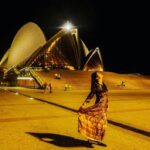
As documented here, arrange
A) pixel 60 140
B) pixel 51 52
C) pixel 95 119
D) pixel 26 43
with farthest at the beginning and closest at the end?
pixel 26 43
pixel 51 52
pixel 60 140
pixel 95 119

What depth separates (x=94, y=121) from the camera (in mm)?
5918

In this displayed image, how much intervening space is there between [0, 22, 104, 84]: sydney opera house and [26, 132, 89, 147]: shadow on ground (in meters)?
45.4

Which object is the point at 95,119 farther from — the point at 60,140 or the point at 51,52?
the point at 51,52

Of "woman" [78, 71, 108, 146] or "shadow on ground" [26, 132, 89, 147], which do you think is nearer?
"woman" [78, 71, 108, 146]

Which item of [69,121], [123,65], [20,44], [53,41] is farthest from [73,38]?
[69,121]

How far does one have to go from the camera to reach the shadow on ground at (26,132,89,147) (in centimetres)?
602

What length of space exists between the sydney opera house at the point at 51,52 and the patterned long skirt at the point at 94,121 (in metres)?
46.3

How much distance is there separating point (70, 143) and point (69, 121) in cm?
299

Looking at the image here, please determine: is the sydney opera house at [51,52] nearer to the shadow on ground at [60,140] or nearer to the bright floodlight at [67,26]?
the bright floodlight at [67,26]

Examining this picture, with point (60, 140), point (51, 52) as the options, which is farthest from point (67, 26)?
point (60, 140)

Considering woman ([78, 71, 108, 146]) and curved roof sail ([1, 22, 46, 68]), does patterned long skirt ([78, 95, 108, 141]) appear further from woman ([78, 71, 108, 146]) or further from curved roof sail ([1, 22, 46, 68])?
curved roof sail ([1, 22, 46, 68])

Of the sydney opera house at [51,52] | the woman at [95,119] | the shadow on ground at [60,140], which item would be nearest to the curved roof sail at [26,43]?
the sydney opera house at [51,52]

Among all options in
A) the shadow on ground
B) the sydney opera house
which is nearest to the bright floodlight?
the sydney opera house

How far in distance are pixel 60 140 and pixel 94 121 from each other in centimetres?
95
